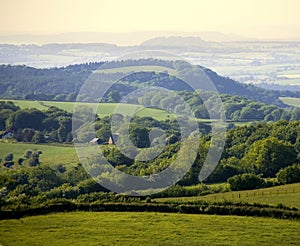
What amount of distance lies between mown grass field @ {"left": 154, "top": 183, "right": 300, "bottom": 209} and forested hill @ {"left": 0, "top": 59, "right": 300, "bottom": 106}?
3688 inches

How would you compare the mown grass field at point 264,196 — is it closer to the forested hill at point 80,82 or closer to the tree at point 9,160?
the tree at point 9,160

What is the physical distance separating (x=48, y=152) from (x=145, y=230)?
4434 cm

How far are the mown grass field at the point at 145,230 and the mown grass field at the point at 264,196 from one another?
142 inches

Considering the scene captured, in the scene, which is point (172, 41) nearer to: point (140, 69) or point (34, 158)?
point (140, 69)

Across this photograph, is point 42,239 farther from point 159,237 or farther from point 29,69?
point 29,69

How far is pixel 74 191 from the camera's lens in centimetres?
4225

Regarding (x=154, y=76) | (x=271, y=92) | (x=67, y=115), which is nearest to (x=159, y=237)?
(x=67, y=115)

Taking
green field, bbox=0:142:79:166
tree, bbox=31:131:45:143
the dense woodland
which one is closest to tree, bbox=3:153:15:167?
the dense woodland

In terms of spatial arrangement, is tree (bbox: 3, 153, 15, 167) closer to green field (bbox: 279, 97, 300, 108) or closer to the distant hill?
green field (bbox: 279, 97, 300, 108)

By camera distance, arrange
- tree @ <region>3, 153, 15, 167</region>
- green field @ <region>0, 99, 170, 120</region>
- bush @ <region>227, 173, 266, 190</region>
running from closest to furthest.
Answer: bush @ <region>227, 173, 266, 190</region> < tree @ <region>3, 153, 15, 167</region> < green field @ <region>0, 99, 170, 120</region>

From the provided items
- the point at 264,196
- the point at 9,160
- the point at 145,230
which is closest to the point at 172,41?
the point at 9,160

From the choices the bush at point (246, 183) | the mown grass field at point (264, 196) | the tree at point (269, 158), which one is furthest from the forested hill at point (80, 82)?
the mown grass field at point (264, 196)

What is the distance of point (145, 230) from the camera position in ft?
85.9

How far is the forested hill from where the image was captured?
14112 cm
